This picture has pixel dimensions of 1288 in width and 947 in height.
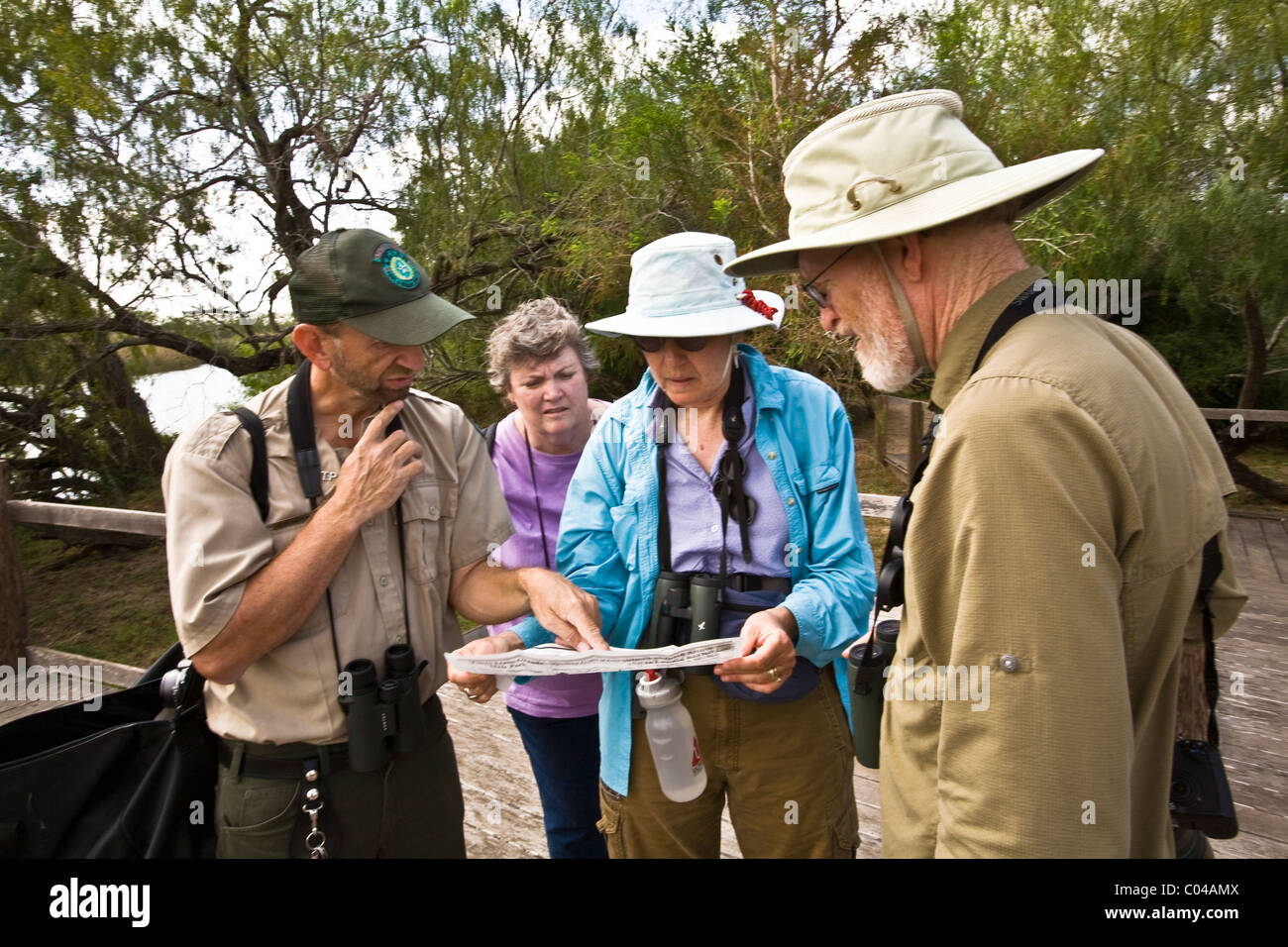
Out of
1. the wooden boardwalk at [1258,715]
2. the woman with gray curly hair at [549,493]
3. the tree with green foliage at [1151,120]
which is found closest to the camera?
the woman with gray curly hair at [549,493]

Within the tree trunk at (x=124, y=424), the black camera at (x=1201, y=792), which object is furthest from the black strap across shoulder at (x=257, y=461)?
the tree trunk at (x=124, y=424)

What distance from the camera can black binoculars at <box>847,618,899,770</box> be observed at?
177 centimetres

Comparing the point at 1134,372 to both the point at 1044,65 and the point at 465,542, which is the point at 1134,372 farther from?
the point at 1044,65

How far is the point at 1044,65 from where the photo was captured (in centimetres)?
849

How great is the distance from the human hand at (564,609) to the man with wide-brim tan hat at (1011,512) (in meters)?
0.84

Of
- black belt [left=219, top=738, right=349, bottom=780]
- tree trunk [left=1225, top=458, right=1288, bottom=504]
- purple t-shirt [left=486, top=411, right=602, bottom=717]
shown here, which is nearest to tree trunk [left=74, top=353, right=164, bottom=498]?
purple t-shirt [left=486, top=411, right=602, bottom=717]

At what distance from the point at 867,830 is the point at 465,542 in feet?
7.27

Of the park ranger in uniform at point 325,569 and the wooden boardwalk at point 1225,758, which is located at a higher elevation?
the park ranger in uniform at point 325,569

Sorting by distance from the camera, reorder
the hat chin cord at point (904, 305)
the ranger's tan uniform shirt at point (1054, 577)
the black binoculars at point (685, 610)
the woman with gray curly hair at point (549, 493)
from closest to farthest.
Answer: the ranger's tan uniform shirt at point (1054, 577), the hat chin cord at point (904, 305), the black binoculars at point (685, 610), the woman with gray curly hair at point (549, 493)

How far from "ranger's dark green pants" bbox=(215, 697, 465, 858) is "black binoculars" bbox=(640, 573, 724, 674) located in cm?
68

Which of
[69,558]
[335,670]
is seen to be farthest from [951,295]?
[69,558]

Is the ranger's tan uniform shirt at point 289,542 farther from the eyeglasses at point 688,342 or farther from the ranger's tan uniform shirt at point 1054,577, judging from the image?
the ranger's tan uniform shirt at point 1054,577

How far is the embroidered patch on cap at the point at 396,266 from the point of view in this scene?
6.39 feet

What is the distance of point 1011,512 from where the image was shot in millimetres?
1062
